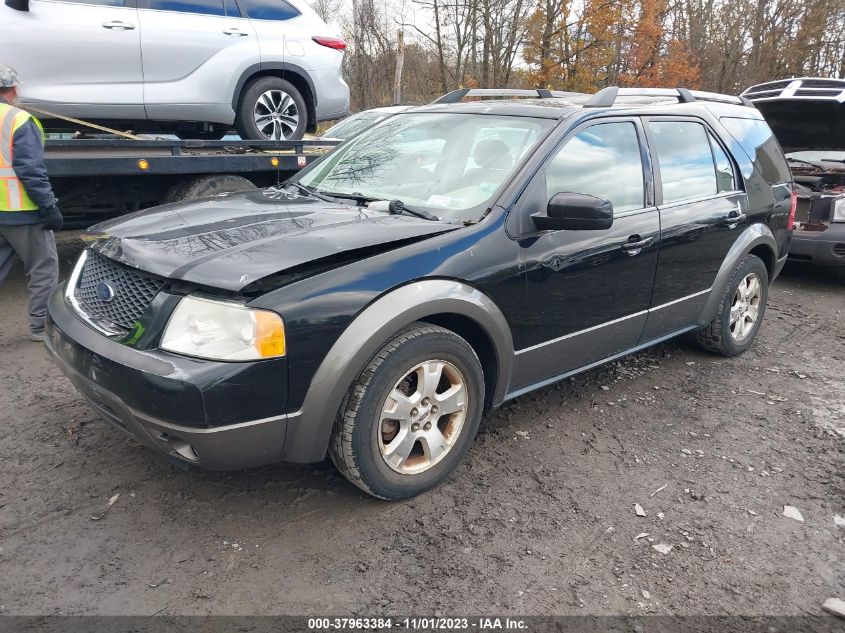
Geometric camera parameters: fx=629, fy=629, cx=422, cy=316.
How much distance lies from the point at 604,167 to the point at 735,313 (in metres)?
1.90

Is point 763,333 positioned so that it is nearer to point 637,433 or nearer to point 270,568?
point 637,433

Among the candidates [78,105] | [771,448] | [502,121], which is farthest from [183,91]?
[771,448]

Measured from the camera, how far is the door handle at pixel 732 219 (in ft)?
13.7

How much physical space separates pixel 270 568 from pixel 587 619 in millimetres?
1196

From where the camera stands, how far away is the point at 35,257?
4660 millimetres

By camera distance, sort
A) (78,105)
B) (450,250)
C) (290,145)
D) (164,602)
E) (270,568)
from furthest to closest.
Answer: (290,145) → (78,105) → (450,250) → (270,568) → (164,602)

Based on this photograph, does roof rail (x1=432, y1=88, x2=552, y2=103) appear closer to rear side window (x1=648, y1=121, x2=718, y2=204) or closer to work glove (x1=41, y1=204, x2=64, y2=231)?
rear side window (x1=648, y1=121, x2=718, y2=204)

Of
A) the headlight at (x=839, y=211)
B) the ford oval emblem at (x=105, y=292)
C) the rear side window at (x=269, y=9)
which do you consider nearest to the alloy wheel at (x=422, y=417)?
the ford oval emblem at (x=105, y=292)

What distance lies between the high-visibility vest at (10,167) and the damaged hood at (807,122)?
7098mm

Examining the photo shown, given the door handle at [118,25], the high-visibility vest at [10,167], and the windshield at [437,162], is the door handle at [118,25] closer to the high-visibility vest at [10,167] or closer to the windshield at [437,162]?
the high-visibility vest at [10,167]

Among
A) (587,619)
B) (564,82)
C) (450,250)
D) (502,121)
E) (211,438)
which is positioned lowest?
(587,619)

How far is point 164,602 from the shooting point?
2.24 metres

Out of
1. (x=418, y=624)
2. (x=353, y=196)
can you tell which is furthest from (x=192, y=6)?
(x=418, y=624)

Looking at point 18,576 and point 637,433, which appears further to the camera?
point 637,433
